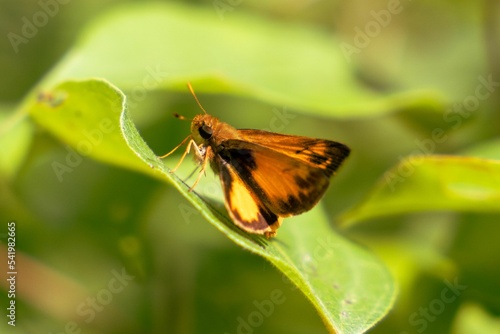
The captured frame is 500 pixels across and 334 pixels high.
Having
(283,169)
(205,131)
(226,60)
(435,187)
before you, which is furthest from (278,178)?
(226,60)

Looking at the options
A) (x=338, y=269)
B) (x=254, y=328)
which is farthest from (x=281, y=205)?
(x=254, y=328)

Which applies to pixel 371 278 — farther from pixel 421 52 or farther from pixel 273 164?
pixel 421 52

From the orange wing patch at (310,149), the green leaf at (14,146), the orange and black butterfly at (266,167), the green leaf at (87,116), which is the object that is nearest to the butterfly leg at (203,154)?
the orange and black butterfly at (266,167)

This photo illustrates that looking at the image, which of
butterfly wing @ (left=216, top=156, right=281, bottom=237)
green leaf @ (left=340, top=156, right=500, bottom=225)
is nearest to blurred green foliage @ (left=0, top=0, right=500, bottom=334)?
green leaf @ (left=340, top=156, right=500, bottom=225)

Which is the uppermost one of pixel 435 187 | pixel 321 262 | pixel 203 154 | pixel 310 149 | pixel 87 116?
pixel 87 116

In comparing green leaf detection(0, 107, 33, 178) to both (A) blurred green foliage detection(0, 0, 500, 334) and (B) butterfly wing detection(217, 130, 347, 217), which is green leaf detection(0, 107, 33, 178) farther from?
(B) butterfly wing detection(217, 130, 347, 217)

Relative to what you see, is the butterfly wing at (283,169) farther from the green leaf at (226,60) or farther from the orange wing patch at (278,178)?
the green leaf at (226,60)

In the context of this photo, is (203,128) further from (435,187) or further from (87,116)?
(435,187)
